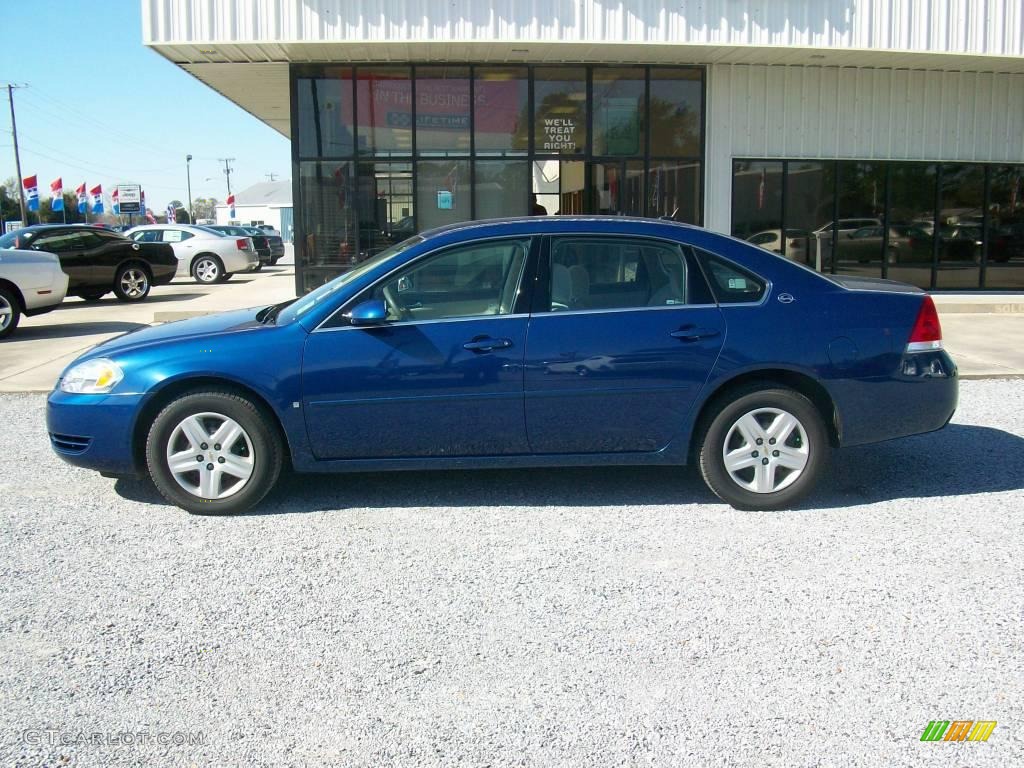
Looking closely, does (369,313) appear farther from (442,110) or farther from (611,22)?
(442,110)

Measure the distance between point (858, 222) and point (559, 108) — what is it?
5.38 metres

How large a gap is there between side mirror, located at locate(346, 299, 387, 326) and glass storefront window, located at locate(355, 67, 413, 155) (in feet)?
34.4

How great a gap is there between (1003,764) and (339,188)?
1357 centimetres

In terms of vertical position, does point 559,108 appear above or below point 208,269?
above

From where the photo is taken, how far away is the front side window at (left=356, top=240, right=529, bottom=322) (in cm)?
527

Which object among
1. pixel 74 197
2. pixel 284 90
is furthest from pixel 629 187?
pixel 74 197

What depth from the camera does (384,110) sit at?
15.0m

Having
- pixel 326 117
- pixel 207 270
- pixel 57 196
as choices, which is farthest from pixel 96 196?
pixel 326 117

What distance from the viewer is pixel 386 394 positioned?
511cm

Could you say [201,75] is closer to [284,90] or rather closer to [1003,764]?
[284,90]

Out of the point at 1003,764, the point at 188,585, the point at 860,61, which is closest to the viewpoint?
the point at 1003,764

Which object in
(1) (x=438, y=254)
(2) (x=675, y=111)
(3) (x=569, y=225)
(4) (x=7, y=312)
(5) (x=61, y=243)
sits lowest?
(4) (x=7, y=312)

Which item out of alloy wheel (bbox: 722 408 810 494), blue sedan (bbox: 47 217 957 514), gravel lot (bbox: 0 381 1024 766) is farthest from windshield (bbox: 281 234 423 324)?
alloy wheel (bbox: 722 408 810 494)

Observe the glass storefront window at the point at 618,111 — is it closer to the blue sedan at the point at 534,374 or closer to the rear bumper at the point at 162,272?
the rear bumper at the point at 162,272
